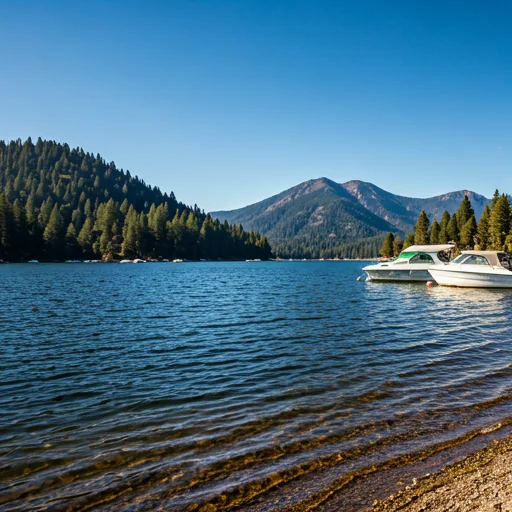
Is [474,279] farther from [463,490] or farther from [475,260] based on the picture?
[463,490]

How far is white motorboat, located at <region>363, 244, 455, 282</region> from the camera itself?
4962cm

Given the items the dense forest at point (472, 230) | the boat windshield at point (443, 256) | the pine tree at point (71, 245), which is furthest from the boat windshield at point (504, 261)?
the pine tree at point (71, 245)

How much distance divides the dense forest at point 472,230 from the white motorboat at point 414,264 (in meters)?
40.4

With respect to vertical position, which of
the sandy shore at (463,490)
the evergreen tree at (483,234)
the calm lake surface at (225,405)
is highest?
the evergreen tree at (483,234)

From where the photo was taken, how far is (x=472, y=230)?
107188 millimetres

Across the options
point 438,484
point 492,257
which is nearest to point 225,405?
point 438,484

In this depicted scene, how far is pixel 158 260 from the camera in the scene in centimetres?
18488

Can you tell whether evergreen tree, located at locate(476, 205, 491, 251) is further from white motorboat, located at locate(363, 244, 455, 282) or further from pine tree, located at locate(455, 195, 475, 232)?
white motorboat, located at locate(363, 244, 455, 282)

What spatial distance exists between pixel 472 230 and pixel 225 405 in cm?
11373

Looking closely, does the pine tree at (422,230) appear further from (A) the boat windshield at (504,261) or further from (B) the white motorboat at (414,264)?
(A) the boat windshield at (504,261)

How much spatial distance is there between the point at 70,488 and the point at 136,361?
26.4 feet

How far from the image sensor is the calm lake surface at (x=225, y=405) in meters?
6.84

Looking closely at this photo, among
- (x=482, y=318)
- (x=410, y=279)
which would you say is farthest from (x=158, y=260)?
(x=482, y=318)

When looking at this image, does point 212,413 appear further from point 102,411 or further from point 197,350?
point 197,350
